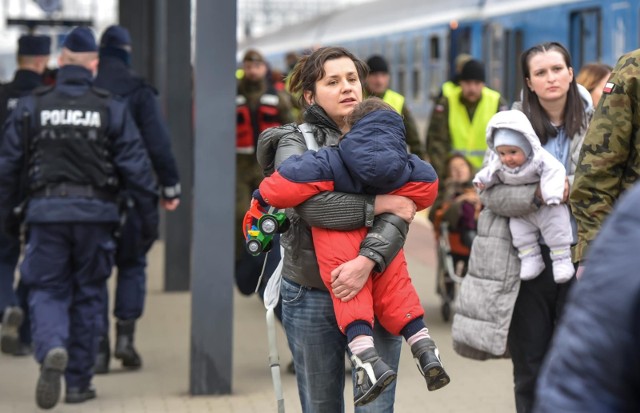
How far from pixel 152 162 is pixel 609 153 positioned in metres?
3.56

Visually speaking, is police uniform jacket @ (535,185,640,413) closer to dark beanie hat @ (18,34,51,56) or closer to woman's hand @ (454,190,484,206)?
woman's hand @ (454,190,484,206)

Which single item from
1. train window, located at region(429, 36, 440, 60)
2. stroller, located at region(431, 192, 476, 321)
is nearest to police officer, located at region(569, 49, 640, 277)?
stroller, located at region(431, 192, 476, 321)

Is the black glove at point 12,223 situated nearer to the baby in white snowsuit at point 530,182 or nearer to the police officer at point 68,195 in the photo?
the police officer at point 68,195

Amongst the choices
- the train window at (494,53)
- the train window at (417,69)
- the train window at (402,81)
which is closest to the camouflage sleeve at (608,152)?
the train window at (494,53)

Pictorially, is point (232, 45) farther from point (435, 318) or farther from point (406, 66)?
point (406, 66)

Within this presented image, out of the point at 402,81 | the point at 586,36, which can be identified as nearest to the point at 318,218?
the point at 586,36

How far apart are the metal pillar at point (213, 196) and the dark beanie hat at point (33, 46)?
2383 millimetres

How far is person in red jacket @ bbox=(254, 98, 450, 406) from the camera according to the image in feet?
A: 12.8

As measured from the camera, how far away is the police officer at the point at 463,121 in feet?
29.8

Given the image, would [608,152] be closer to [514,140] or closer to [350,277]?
[514,140]

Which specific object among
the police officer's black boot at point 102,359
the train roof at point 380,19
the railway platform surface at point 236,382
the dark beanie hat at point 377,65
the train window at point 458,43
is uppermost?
the train roof at point 380,19

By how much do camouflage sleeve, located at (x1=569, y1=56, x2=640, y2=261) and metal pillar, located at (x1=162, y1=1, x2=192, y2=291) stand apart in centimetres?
647

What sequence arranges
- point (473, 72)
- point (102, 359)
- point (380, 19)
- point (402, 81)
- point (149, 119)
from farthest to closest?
point (380, 19) → point (402, 81) → point (473, 72) → point (102, 359) → point (149, 119)

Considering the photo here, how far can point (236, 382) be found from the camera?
24.0 ft
